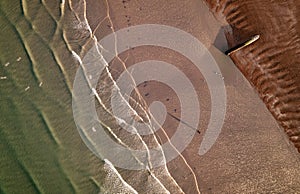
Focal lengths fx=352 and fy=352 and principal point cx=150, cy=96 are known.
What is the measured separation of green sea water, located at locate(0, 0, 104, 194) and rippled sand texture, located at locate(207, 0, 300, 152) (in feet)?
7.84

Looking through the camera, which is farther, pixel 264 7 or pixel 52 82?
pixel 52 82

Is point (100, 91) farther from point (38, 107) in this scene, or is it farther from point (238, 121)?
point (238, 121)

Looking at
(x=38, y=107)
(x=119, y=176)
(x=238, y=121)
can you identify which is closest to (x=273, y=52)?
(x=238, y=121)

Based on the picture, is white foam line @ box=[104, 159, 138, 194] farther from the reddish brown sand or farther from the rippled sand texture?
the rippled sand texture

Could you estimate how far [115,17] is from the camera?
4.94 meters

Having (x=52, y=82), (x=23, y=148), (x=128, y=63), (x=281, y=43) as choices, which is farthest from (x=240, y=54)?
(x=23, y=148)

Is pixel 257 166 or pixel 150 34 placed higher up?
pixel 150 34

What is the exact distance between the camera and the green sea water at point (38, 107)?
502 cm

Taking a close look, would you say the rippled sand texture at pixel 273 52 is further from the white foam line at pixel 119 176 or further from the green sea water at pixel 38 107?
the green sea water at pixel 38 107

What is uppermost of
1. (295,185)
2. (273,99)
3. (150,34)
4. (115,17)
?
(115,17)

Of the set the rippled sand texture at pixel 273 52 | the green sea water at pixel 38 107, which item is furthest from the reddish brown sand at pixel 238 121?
the green sea water at pixel 38 107

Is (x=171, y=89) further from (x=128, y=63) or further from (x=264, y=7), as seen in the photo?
(x=264, y=7)

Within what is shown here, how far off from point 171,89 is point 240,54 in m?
1.06

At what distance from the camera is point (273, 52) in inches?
188
